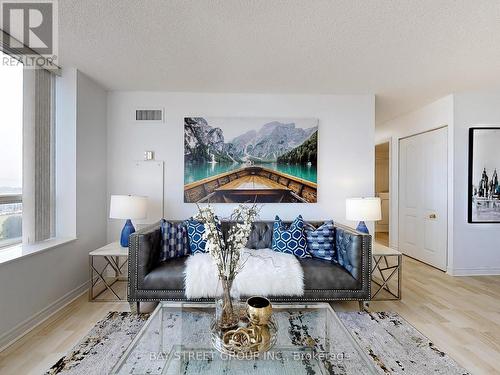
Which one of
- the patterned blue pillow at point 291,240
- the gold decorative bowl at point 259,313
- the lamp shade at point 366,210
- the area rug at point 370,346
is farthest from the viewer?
the lamp shade at point 366,210

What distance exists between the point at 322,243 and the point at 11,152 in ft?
10.1

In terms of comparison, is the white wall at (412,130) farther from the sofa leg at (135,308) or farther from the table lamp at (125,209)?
the table lamp at (125,209)

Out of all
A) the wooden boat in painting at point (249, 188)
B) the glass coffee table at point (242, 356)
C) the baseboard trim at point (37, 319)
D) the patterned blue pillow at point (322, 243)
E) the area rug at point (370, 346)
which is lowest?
the area rug at point (370, 346)

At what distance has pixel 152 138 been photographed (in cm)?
345

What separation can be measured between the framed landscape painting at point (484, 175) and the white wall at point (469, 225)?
0.07 m

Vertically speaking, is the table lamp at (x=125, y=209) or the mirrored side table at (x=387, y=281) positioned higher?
the table lamp at (x=125, y=209)

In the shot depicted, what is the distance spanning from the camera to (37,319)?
2273 millimetres

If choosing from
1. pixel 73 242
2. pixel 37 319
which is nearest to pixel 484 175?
pixel 73 242

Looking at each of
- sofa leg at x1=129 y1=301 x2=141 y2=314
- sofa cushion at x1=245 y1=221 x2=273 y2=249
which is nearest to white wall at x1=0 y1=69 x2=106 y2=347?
sofa leg at x1=129 y1=301 x2=141 y2=314

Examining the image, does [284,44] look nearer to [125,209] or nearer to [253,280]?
[253,280]

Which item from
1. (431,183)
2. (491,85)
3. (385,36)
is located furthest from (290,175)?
(491,85)

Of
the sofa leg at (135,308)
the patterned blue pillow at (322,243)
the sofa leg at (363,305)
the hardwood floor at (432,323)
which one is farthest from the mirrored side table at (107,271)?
the sofa leg at (363,305)

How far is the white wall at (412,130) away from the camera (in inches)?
142

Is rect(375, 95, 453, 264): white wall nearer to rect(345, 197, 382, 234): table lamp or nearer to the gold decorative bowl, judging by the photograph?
rect(345, 197, 382, 234): table lamp
